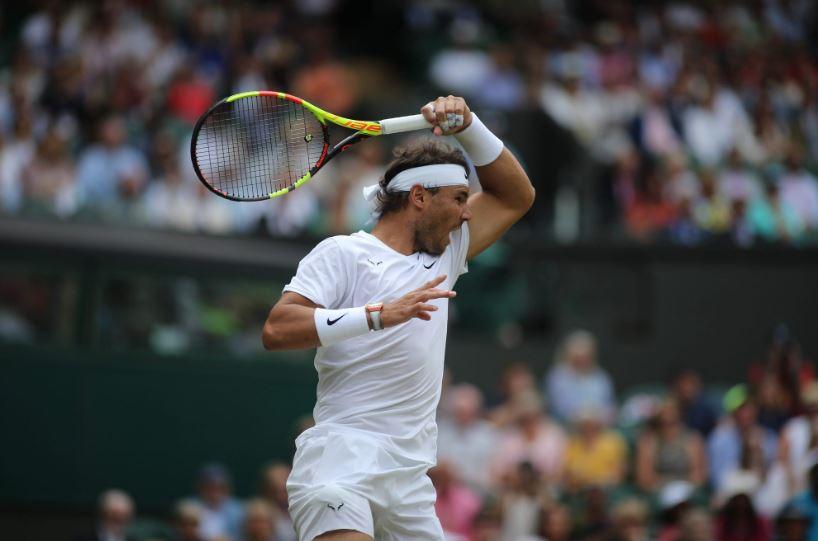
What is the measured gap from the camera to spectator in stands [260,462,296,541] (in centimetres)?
938

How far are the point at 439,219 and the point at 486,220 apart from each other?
1.16ft

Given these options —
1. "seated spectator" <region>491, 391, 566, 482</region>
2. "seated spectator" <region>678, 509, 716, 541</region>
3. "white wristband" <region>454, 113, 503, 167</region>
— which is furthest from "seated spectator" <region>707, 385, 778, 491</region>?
"white wristband" <region>454, 113, 503, 167</region>

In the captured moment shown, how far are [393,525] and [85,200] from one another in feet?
24.5

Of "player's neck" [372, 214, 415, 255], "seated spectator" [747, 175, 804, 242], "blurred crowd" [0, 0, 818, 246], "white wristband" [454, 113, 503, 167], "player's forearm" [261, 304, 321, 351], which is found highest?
"blurred crowd" [0, 0, 818, 246]

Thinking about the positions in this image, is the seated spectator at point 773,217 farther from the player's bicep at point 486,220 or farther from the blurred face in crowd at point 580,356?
the player's bicep at point 486,220

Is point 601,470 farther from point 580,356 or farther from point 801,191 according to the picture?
point 801,191

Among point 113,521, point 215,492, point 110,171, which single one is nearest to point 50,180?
point 110,171

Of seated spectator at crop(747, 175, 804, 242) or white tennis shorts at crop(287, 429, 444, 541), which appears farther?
seated spectator at crop(747, 175, 804, 242)

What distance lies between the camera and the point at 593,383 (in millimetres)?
11641

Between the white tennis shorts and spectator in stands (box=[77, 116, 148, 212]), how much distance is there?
7198mm

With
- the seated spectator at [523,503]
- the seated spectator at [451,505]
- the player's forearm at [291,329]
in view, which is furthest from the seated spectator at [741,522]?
the player's forearm at [291,329]

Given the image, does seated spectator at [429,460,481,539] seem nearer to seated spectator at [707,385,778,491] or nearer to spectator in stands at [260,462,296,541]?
spectator in stands at [260,462,296,541]

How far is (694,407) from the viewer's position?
10945mm

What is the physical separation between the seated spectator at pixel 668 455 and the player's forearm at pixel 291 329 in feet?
19.7
